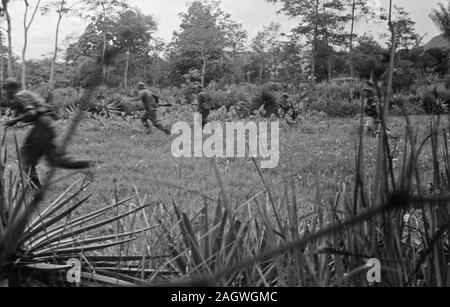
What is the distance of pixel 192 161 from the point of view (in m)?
6.45

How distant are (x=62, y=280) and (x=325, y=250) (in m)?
0.40

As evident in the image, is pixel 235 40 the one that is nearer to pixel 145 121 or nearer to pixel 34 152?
pixel 145 121

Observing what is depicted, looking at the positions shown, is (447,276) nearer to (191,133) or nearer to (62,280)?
(62,280)

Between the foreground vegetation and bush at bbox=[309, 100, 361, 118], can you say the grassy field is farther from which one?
bush at bbox=[309, 100, 361, 118]

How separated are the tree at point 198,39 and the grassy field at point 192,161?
5.18 meters

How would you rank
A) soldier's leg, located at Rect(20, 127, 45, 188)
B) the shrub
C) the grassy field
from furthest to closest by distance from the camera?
1. the shrub
2. the grassy field
3. soldier's leg, located at Rect(20, 127, 45, 188)

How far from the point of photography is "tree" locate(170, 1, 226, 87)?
1460cm

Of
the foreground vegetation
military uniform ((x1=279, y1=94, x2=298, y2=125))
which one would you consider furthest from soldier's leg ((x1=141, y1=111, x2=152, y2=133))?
the foreground vegetation

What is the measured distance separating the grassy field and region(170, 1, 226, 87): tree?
5179 mm

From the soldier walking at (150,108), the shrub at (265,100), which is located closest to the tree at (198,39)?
the shrub at (265,100)

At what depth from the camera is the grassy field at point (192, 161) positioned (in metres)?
4.58

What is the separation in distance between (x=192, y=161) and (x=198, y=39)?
10.3 m

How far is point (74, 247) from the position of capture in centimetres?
73
